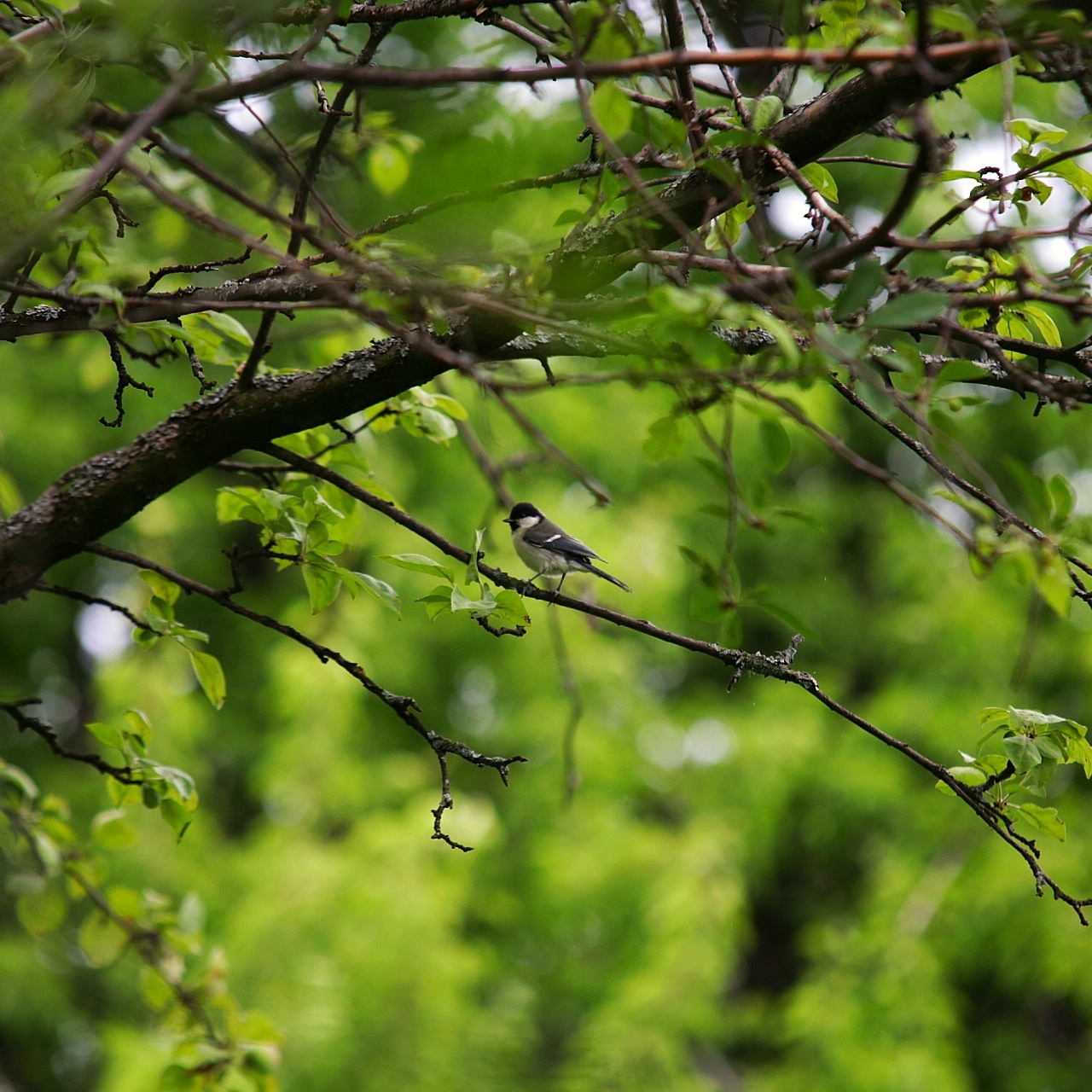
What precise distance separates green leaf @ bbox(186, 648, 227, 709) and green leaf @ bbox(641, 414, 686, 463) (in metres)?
1.05

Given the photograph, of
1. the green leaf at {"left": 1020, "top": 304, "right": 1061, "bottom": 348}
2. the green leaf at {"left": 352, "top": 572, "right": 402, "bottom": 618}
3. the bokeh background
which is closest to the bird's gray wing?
the bokeh background

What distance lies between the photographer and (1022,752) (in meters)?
1.82

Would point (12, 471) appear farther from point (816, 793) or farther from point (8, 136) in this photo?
point (8, 136)

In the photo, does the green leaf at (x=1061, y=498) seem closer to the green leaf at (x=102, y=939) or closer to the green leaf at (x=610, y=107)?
the green leaf at (x=610, y=107)

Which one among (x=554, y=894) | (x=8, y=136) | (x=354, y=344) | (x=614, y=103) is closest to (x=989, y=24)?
(x=614, y=103)

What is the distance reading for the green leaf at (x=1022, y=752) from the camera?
1816 mm

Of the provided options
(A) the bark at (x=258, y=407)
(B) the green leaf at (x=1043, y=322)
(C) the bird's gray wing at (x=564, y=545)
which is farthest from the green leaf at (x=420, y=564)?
(C) the bird's gray wing at (x=564, y=545)

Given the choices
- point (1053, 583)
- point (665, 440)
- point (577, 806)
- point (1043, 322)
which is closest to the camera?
point (1053, 583)

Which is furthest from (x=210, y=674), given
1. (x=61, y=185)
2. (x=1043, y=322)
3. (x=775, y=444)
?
(x=1043, y=322)

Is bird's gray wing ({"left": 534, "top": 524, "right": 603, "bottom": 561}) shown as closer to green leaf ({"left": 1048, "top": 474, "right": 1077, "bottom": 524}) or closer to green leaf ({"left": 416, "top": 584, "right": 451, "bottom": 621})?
green leaf ({"left": 416, "top": 584, "right": 451, "bottom": 621})

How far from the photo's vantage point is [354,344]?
362cm

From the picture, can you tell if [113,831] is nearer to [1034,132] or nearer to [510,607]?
[510,607]

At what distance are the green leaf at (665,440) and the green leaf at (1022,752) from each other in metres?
→ 0.79

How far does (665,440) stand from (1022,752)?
33.1 inches
